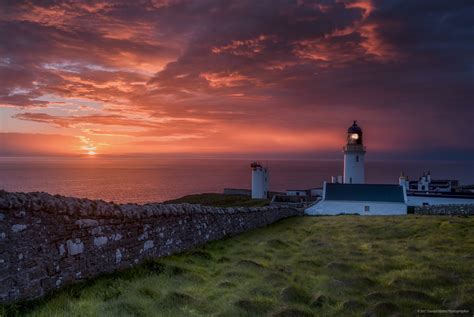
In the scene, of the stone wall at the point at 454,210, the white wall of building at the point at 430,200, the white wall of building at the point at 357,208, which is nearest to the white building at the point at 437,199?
the white wall of building at the point at 430,200

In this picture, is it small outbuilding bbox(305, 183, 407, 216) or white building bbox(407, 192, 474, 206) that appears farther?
white building bbox(407, 192, 474, 206)

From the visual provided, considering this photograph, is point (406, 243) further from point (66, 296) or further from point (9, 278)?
point (9, 278)

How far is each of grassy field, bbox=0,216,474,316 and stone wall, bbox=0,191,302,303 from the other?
34 cm

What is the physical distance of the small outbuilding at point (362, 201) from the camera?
42188 mm

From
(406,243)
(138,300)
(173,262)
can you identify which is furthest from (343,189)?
(138,300)

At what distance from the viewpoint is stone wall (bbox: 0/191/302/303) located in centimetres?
616

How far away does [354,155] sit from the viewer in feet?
193

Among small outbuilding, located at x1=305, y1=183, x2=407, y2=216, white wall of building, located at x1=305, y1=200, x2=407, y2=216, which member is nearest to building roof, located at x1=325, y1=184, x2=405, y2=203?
small outbuilding, located at x1=305, y1=183, x2=407, y2=216

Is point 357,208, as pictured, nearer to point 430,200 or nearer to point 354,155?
A: point 430,200

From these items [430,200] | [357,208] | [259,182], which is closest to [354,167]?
[430,200]

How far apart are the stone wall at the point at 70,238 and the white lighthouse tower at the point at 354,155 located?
5096 centimetres

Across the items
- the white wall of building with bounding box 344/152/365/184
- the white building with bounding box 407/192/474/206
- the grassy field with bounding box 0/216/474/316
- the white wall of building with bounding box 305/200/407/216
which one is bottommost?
the white wall of building with bounding box 305/200/407/216

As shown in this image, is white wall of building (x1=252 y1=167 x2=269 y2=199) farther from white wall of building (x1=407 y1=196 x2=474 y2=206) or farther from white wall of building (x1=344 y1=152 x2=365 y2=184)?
white wall of building (x1=407 y1=196 x2=474 y2=206)

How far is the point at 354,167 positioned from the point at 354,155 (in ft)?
7.14
